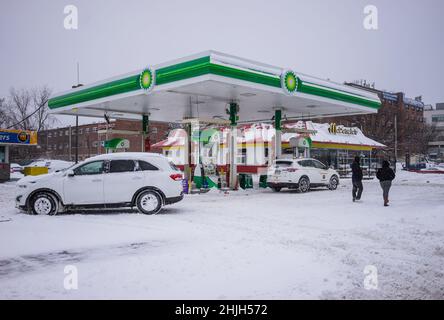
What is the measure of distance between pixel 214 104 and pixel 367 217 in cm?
1273

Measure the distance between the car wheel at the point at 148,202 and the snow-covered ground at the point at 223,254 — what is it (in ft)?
0.93

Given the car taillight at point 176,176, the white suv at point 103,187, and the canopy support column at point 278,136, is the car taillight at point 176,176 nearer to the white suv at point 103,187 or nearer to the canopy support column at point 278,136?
the white suv at point 103,187

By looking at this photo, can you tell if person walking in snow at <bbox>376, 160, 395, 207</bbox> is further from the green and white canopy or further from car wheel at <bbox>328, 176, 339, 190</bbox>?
car wheel at <bbox>328, 176, 339, 190</bbox>

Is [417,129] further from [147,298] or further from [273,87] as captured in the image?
[147,298]

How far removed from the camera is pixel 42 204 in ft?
35.9

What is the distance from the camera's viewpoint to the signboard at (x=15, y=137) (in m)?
27.3

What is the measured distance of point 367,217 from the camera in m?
10.7

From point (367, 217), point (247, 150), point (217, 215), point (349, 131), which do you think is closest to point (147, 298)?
point (217, 215)

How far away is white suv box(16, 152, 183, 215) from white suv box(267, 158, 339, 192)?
8.45 meters

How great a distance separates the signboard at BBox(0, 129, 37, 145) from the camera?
27.3 meters

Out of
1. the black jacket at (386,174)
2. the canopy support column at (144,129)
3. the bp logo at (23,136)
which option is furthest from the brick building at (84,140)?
the black jacket at (386,174)

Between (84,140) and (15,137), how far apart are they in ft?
142

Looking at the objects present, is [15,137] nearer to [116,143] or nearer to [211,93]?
[116,143]
